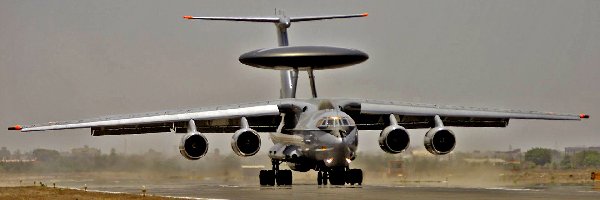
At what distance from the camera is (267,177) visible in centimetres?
4041

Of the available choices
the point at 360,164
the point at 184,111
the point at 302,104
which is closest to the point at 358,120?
the point at 360,164

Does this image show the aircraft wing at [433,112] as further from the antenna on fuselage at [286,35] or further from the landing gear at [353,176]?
the antenna on fuselage at [286,35]

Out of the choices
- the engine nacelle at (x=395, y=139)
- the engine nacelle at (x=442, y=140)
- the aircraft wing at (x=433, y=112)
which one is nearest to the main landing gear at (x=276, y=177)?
the aircraft wing at (x=433, y=112)

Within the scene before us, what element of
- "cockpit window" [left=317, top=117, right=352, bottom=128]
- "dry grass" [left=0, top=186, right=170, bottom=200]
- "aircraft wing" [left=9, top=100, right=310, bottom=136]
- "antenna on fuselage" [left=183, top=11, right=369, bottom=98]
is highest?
"antenna on fuselage" [left=183, top=11, right=369, bottom=98]

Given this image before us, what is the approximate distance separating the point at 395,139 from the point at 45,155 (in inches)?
730

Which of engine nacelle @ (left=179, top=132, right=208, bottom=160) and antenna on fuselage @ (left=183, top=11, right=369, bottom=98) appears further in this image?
antenna on fuselage @ (left=183, top=11, right=369, bottom=98)

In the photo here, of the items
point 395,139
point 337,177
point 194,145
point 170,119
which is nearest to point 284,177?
point 337,177

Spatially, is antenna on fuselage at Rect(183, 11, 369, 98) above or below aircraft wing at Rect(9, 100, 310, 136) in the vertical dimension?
above

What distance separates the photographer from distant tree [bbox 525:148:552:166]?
45.7 m

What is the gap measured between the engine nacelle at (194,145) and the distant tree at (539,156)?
1560 centimetres

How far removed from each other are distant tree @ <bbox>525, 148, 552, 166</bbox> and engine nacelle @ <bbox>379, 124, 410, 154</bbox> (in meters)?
9.45

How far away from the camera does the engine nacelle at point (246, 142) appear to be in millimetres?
37406

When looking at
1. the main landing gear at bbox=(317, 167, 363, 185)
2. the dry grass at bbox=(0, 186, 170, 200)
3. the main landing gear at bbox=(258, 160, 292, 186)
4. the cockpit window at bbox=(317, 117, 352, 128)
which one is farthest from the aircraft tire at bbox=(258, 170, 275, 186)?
the dry grass at bbox=(0, 186, 170, 200)

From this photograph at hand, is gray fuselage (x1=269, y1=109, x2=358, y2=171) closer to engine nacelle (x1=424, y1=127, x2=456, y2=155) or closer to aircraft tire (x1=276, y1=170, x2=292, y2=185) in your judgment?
aircraft tire (x1=276, y1=170, x2=292, y2=185)
